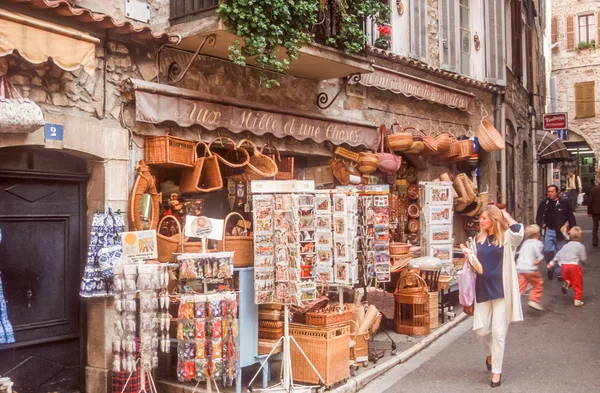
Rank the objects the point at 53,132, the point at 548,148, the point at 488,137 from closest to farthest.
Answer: the point at 53,132
the point at 488,137
the point at 548,148

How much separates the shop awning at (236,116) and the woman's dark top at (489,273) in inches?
126

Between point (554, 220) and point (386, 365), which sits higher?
point (554, 220)

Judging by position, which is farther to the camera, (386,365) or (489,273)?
(386,365)

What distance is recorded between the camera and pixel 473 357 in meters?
7.49

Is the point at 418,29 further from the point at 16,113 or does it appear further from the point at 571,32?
the point at 571,32

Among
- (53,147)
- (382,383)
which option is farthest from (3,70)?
(382,383)

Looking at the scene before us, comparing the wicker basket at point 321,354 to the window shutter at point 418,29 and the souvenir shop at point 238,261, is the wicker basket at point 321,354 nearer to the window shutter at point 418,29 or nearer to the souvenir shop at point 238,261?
the souvenir shop at point 238,261

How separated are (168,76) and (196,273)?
259cm

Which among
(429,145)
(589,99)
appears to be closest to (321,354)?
(429,145)

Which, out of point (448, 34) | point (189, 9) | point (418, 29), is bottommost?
point (189, 9)

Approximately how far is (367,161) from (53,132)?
5224 mm

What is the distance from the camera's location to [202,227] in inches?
237

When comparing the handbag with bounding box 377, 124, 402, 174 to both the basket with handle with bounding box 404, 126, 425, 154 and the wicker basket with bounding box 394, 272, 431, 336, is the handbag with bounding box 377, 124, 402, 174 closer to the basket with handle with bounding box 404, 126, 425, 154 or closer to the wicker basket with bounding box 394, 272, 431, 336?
the basket with handle with bounding box 404, 126, 425, 154

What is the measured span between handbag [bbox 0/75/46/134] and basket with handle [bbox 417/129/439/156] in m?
7.06
